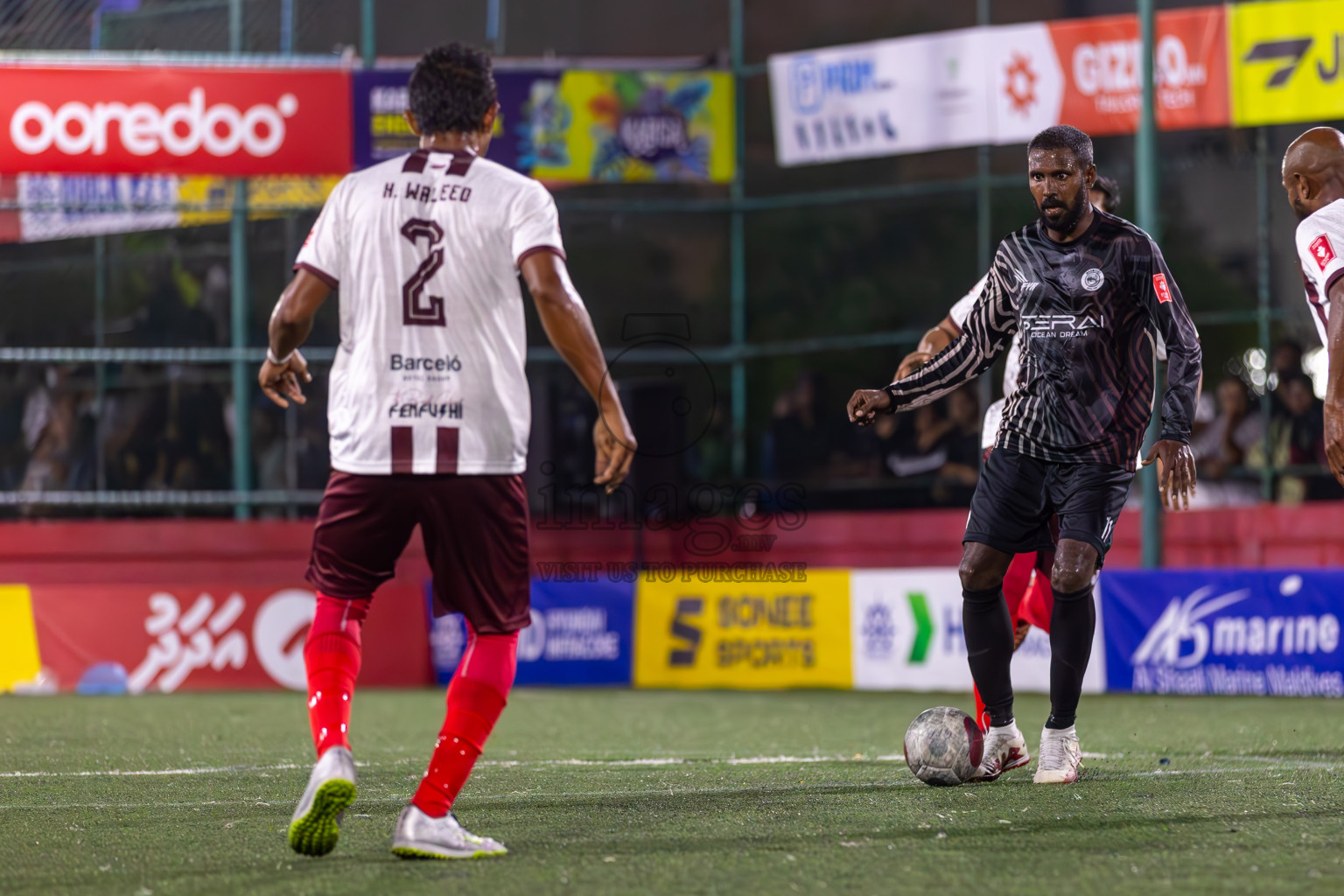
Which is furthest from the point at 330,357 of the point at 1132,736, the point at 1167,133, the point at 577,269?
the point at 1132,736

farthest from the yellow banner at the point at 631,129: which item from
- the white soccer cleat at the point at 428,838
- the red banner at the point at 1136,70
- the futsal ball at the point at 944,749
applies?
the white soccer cleat at the point at 428,838

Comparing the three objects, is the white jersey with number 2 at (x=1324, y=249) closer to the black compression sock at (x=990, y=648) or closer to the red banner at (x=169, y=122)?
the black compression sock at (x=990, y=648)

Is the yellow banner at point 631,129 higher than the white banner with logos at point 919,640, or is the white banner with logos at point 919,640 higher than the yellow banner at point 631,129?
the yellow banner at point 631,129

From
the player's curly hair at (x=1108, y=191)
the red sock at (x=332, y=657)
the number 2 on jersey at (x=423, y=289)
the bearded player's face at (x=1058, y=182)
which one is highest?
the player's curly hair at (x=1108, y=191)

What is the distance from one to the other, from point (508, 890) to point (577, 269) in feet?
53.2

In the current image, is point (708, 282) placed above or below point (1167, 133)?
below

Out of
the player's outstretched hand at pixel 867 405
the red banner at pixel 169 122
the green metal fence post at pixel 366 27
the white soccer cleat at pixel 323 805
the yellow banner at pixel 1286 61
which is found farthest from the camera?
the green metal fence post at pixel 366 27

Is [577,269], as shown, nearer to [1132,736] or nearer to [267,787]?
[1132,736]

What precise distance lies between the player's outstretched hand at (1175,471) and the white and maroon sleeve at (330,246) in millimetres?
2878

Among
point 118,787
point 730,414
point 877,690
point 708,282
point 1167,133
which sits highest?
point 1167,133

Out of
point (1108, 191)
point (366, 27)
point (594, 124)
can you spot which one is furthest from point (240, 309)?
point (1108, 191)

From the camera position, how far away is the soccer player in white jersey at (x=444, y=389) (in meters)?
4.68

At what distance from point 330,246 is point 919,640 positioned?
10.1 meters

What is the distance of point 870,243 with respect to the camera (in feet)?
65.9
